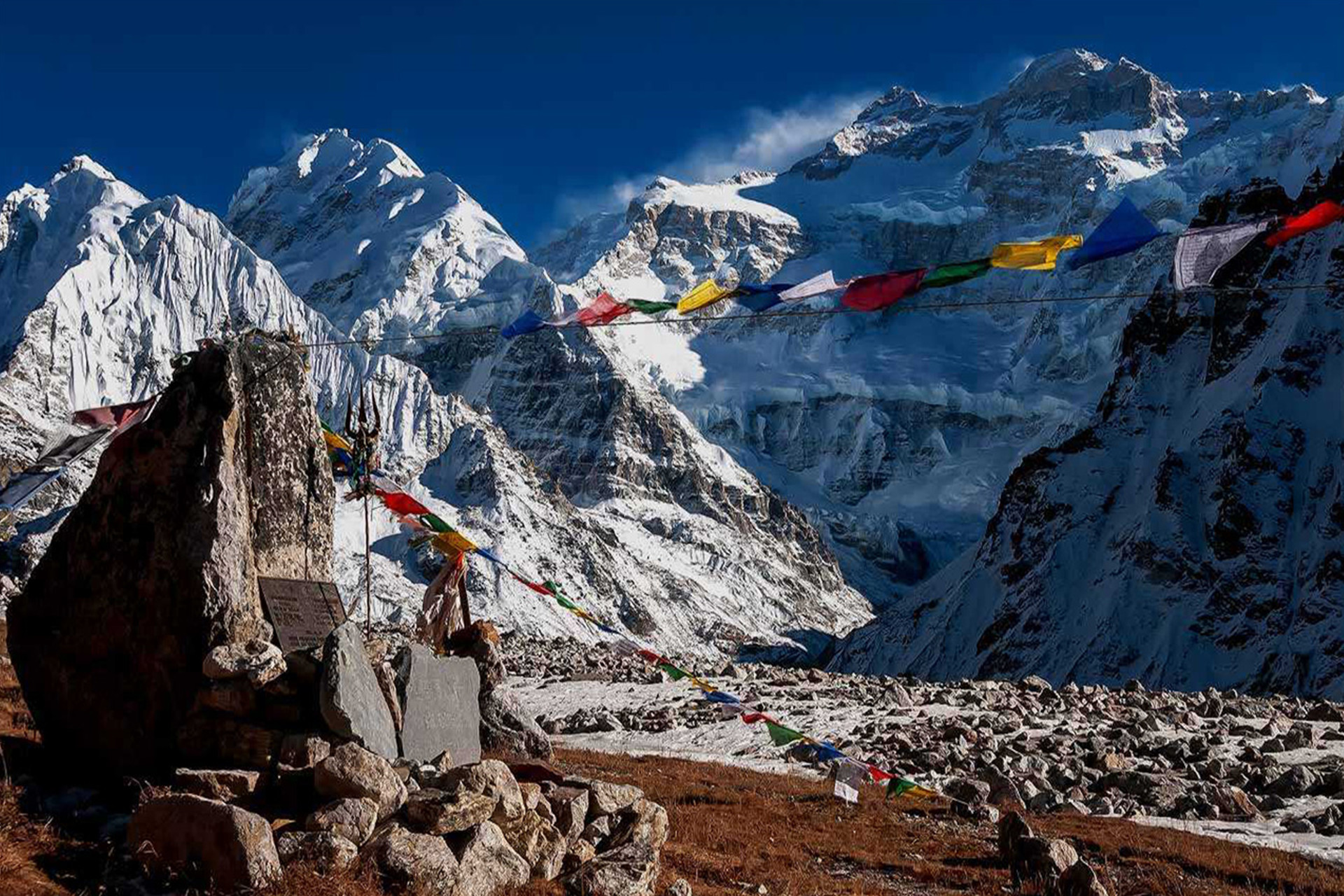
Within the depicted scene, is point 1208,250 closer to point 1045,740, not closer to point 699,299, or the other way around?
point 699,299

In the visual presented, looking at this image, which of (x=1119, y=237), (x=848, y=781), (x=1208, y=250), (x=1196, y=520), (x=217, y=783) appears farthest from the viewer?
(x=1196, y=520)

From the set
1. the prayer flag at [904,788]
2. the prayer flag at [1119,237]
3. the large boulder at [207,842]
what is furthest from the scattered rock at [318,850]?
the prayer flag at [1119,237]

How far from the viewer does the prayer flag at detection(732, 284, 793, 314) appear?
583 inches

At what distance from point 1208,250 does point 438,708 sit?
10.2 metres

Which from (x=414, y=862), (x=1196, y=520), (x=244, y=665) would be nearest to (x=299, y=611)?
(x=244, y=665)

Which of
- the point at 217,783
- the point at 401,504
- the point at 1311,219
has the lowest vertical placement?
the point at 217,783

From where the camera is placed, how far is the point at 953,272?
13.6m

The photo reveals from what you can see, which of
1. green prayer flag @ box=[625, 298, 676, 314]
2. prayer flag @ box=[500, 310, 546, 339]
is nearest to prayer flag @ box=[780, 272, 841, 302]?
green prayer flag @ box=[625, 298, 676, 314]

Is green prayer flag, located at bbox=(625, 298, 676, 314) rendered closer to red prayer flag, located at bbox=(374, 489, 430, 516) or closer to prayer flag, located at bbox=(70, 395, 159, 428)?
red prayer flag, located at bbox=(374, 489, 430, 516)

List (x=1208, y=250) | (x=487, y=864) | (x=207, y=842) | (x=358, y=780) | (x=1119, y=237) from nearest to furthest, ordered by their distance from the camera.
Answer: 1. (x=207, y=842)
2. (x=487, y=864)
3. (x=358, y=780)
4. (x=1119, y=237)
5. (x=1208, y=250)

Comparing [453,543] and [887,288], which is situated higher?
[887,288]

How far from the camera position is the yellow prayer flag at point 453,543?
20.1 metres

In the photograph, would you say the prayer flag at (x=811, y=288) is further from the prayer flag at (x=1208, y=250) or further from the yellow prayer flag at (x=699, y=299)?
the prayer flag at (x=1208, y=250)

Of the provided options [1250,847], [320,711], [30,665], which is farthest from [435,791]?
[1250,847]
